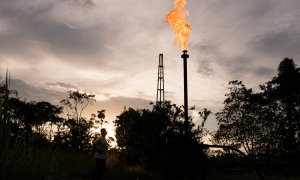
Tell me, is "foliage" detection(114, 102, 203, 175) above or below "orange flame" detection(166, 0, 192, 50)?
below

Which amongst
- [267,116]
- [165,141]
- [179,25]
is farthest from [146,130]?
[267,116]

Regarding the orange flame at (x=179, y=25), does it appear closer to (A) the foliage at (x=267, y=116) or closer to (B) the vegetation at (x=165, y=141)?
(B) the vegetation at (x=165, y=141)

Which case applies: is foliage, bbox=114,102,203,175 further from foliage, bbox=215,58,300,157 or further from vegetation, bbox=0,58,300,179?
foliage, bbox=215,58,300,157

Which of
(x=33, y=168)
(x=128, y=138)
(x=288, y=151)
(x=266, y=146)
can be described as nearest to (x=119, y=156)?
(x=128, y=138)

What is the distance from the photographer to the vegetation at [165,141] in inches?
165

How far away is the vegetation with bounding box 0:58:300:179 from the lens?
4.18m

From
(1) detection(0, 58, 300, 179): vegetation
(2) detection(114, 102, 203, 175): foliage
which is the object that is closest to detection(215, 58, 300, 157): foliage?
(1) detection(0, 58, 300, 179): vegetation

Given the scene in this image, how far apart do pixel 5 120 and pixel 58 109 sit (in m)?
54.9

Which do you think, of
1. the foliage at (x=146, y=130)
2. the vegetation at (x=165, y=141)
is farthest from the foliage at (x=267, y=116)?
the foliage at (x=146, y=130)

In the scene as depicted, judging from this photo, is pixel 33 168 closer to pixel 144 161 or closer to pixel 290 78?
pixel 144 161

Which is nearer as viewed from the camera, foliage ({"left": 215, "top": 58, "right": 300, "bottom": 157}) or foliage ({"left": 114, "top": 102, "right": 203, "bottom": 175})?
foliage ({"left": 114, "top": 102, "right": 203, "bottom": 175})

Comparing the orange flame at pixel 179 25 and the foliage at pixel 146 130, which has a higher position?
the orange flame at pixel 179 25

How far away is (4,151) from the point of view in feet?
11.2

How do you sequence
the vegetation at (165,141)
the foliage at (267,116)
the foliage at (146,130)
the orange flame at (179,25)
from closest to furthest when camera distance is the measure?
the vegetation at (165,141)
the orange flame at (179,25)
the foliage at (146,130)
the foliage at (267,116)
